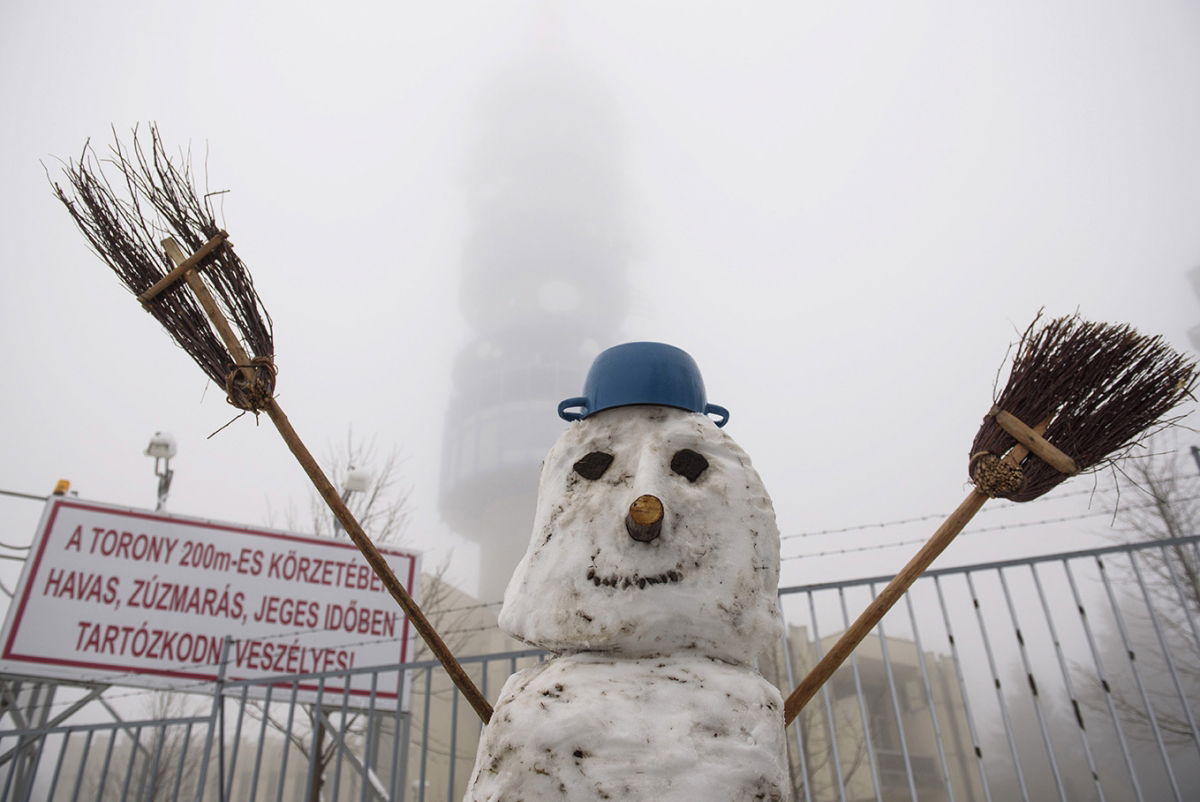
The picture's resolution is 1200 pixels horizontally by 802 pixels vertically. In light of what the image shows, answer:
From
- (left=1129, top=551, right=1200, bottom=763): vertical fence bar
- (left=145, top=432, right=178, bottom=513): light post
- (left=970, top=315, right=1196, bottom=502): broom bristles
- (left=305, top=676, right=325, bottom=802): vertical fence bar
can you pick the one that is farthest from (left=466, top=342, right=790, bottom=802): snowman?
(left=145, top=432, right=178, bottom=513): light post

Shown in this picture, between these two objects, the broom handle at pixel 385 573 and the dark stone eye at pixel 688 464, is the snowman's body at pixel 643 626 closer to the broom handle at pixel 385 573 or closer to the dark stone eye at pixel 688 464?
the dark stone eye at pixel 688 464

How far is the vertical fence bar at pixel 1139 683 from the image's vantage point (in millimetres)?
2451

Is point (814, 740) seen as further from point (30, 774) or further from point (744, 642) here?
point (744, 642)

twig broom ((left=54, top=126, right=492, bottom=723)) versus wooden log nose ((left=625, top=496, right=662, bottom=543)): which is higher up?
twig broom ((left=54, top=126, right=492, bottom=723))

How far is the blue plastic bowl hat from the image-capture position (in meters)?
1.98

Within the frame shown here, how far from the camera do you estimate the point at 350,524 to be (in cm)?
201

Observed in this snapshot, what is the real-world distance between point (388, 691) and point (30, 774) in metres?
2.22

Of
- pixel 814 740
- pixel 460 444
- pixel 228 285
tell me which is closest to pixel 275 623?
pixel 228 285

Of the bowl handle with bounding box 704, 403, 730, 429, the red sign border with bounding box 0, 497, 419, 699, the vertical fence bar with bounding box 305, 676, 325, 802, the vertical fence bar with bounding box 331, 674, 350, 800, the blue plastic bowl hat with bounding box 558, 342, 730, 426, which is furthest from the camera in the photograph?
the red sign border with bounding box 0, 497, 419, 699

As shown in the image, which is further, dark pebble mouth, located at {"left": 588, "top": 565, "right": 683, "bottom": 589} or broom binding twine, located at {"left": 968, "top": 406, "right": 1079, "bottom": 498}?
broom binding twine, located at {"left": 968, "top": 406, "right": 1079, "bottom": 498}

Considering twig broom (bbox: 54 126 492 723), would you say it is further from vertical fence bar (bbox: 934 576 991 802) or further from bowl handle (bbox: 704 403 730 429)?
vertical fence bar (bbox: 934 576 991 802)

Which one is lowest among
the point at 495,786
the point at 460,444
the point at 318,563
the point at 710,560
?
the point at 495,786

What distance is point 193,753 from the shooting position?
67.7 ft

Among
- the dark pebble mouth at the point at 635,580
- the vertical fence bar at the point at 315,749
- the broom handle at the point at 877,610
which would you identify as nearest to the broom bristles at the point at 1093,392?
the broom handle at the point at 877,610
